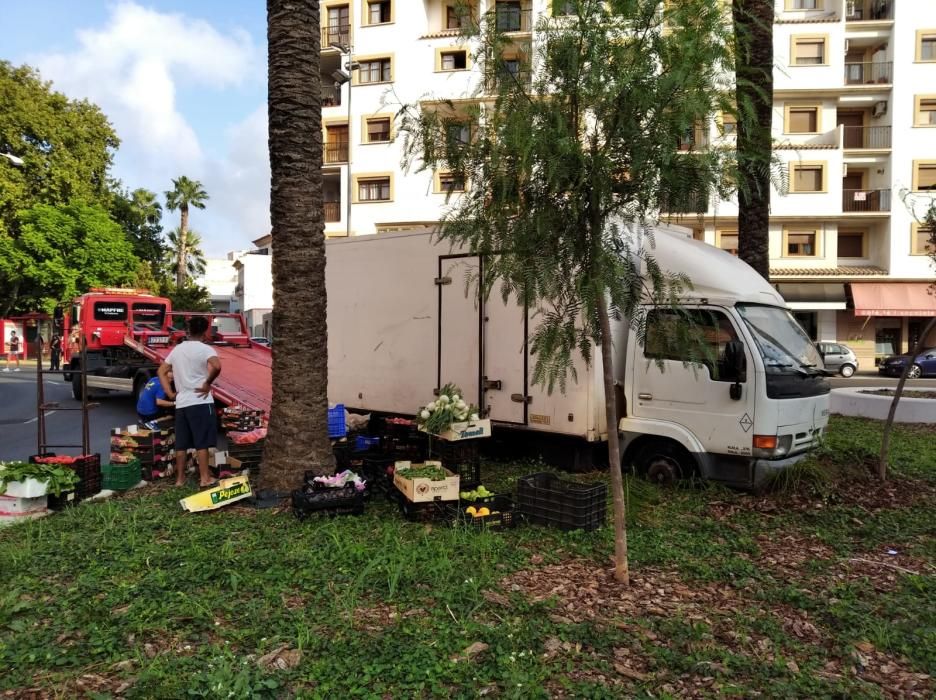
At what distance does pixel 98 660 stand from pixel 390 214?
95.6ft

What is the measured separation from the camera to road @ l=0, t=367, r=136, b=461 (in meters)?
10.7

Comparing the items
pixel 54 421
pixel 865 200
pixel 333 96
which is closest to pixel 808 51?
pixel 865 200

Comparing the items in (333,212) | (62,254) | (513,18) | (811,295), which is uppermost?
(333,212)

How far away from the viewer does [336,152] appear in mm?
32406

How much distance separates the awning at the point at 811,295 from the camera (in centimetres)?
3106

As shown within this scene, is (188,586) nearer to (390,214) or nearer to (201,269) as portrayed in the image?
(390,214)

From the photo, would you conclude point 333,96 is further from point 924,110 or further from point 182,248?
point 924,110

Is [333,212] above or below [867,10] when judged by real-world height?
below

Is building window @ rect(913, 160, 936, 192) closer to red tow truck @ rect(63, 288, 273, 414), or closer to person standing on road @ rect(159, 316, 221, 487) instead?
red tow truck @ rect(63, 288, 273, 414)

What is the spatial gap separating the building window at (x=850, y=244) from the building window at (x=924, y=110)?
559cm

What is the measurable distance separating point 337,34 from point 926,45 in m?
28.5

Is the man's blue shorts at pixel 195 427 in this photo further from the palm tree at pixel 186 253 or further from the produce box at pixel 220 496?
the palm tree at pixel 186 253

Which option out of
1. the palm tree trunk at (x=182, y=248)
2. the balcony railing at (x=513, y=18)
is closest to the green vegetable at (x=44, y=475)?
the balcony railing at (x=513, y=18)

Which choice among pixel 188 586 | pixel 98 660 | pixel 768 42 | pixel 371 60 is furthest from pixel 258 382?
pixel 371 60
